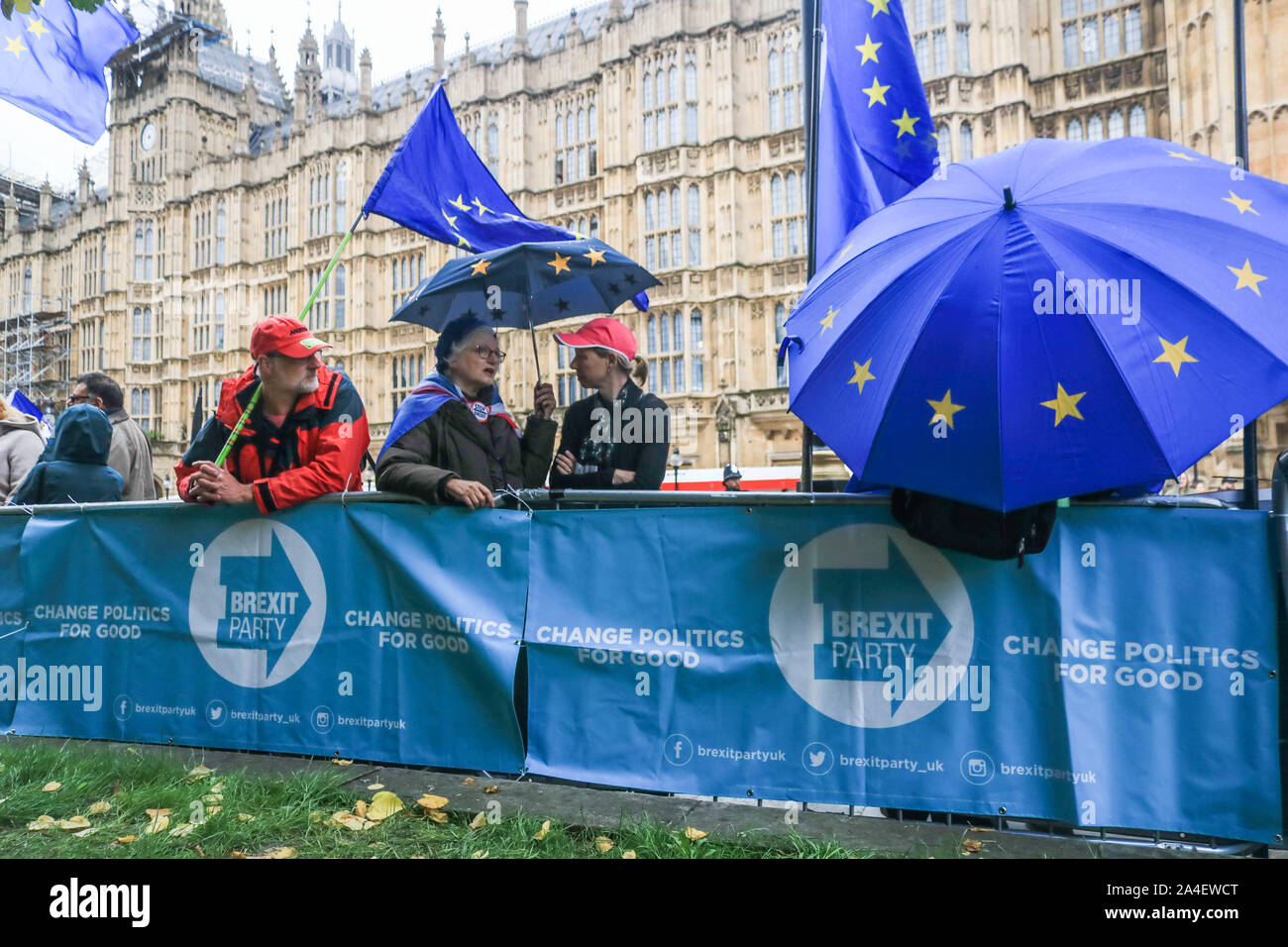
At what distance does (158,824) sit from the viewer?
2697 millimetres

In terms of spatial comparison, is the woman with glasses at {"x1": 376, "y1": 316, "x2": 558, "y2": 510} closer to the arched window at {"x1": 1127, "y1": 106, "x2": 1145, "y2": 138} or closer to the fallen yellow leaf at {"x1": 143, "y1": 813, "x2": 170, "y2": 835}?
the fallen yellow leaf at {"x1": 143, "y1": 813, "x2": 170, "y2": 835}

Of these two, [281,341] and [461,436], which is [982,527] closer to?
[461,436]

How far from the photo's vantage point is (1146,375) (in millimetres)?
1955

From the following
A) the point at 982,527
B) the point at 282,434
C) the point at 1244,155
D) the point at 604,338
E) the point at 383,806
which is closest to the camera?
the point at 982,527

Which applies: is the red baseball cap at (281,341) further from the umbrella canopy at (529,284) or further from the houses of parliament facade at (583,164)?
the houses of parliament facade at (583,164)

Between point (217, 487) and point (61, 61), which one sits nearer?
point (217, 487)

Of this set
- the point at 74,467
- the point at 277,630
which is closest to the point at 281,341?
the point at 277,630

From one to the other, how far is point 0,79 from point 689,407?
22586 mm

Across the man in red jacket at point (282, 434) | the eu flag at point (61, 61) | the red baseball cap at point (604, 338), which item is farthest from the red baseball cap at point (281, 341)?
the eu flag at point (61, 61)

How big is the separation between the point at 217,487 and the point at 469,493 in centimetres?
97

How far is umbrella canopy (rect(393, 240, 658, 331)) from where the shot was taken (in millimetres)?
3789

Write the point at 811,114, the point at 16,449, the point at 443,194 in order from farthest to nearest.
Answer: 1. the point at 16,449
2. the point at 443,194
3. the point at 811,114
